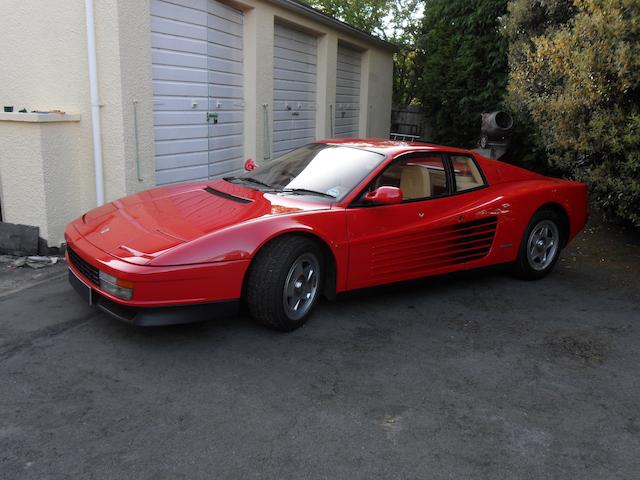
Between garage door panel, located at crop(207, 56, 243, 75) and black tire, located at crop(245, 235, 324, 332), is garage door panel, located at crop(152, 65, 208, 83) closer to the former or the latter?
garage door panel, located at crop(207, 56, 243, 75)

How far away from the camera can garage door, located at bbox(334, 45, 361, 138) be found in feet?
40.8

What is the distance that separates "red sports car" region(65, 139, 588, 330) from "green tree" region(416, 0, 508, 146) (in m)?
6.32

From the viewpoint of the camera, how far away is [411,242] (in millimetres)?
4781

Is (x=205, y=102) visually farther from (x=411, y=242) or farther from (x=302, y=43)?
(x=411, y=242)

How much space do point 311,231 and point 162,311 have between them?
1.15 m

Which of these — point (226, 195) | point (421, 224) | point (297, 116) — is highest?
point (297, 116)

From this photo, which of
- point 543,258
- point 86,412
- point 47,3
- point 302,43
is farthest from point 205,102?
point 86,412

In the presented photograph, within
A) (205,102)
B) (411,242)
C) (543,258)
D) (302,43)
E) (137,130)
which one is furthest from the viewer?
(302,43)

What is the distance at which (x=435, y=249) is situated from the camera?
4969mm

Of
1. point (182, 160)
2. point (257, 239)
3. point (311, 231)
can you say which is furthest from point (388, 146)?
point (182, 160)

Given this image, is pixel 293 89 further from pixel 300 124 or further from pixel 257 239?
pixel 257 239

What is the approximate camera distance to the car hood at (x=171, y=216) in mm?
3814

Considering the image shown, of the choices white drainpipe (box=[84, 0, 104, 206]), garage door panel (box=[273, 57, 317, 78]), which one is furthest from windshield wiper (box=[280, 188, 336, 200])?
garage door panel (box=[273, 57, 317, 78])

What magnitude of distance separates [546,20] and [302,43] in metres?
4.12
